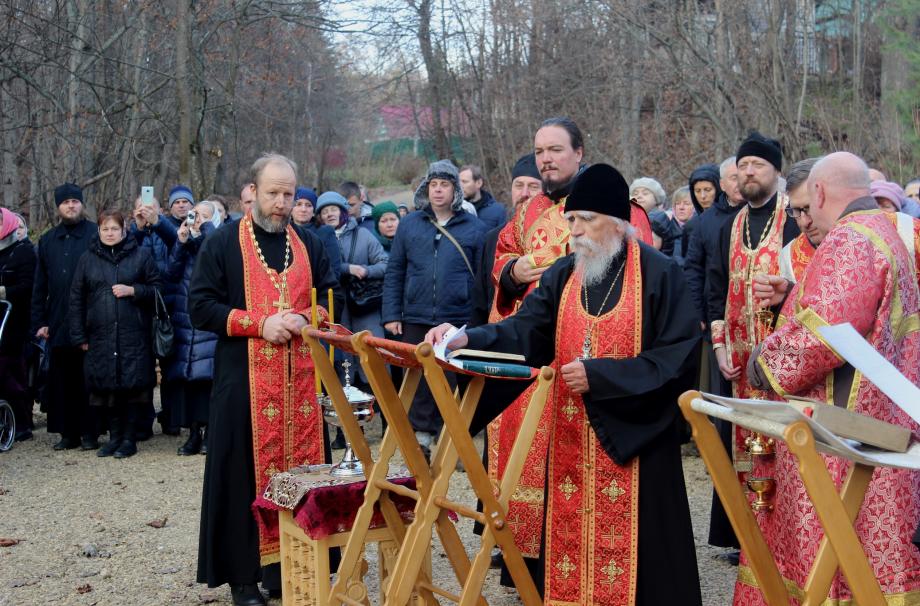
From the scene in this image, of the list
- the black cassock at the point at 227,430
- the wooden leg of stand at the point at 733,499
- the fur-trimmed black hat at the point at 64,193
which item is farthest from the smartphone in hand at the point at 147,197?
the wooden leg of stand at the point at 733,499

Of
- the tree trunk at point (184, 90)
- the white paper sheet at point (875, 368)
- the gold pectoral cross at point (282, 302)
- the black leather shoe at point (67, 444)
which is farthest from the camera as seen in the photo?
the tree trunk at point (184, 90)

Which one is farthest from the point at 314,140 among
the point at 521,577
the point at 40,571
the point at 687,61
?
the point at 521,577

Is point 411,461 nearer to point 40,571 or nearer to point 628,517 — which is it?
point 628,517

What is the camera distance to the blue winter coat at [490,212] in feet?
31.2

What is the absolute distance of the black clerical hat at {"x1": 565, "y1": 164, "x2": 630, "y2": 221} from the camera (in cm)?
438

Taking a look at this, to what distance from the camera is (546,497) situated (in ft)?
14.9

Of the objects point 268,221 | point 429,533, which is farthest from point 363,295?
point 429,533

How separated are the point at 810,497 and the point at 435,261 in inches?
245

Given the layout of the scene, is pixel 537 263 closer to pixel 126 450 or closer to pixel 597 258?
pixel 597 258

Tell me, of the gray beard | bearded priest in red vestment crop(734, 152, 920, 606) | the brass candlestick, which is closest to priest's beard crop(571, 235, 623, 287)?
the gray beard

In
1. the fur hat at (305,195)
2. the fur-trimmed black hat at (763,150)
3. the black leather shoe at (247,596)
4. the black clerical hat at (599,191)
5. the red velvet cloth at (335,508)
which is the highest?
the fur-trimmed black hat at (763,150)

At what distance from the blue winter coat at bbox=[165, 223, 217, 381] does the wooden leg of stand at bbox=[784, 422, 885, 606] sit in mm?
7270

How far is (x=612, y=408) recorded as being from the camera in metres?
4.30

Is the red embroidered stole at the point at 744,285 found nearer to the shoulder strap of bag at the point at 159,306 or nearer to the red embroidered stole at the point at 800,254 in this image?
the red embroidered stole at the point at 800,254
